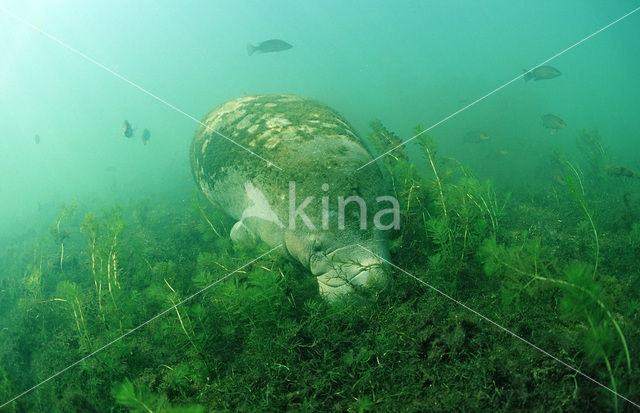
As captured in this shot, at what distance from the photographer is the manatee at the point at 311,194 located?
3393 millimetres

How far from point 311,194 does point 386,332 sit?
5.70 feet

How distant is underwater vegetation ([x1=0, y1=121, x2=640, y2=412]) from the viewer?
2.01 meters

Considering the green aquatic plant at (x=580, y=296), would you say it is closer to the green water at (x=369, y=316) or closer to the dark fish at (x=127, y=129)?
the green water at (x=369, y=316)

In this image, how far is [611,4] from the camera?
5259cm

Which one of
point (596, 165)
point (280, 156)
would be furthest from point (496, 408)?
point (596, 165)

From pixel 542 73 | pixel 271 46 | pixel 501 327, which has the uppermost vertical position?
pixel 271 46

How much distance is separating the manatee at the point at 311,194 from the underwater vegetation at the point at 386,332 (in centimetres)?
28

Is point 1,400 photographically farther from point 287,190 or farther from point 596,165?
point 596,165

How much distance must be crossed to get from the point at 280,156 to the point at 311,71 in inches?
3287

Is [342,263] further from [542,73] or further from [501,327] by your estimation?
[542,73]

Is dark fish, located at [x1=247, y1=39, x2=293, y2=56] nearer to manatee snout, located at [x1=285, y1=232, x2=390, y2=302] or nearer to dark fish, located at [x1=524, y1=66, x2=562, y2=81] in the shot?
dark fish, located at [x1=524, y1=66, x2=562, y2=81]

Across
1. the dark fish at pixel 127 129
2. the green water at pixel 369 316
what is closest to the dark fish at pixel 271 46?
the dark fish at pixel 127 129

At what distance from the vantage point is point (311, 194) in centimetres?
364

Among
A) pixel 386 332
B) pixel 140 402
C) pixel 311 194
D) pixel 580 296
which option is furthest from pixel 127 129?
pixel 580 296
